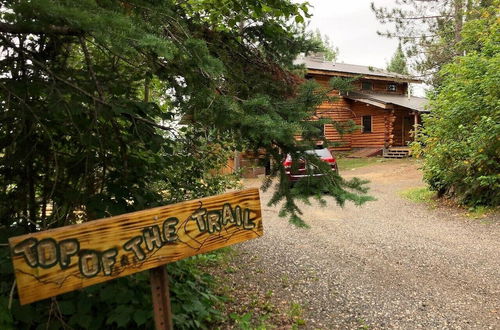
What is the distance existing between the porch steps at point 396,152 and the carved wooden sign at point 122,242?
22694mm

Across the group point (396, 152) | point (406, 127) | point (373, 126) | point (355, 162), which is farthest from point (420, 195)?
point (406, 127)

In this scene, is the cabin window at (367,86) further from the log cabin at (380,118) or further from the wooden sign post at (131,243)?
the wooden sign post at (131,243)

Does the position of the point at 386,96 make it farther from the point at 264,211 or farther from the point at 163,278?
the point at 163,278

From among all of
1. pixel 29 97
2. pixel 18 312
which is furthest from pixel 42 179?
pixel 18 312

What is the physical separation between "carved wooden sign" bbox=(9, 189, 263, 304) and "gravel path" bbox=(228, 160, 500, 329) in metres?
1.41

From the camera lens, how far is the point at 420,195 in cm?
1151

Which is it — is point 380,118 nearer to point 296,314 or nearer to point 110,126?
point 296,314

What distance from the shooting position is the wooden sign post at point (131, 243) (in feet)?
5.64

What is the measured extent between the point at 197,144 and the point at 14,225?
6.16 ft

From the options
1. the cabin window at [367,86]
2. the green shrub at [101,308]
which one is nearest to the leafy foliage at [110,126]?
the green shrub at [101,308]

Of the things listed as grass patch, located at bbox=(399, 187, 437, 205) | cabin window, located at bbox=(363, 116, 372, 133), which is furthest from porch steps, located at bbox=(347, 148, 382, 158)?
grass patch, located at bbox=(399, 187, 437, 205)

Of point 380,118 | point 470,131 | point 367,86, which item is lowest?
point 470,131

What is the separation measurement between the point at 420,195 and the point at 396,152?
517 inches

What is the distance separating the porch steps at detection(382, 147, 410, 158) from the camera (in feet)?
76.6
